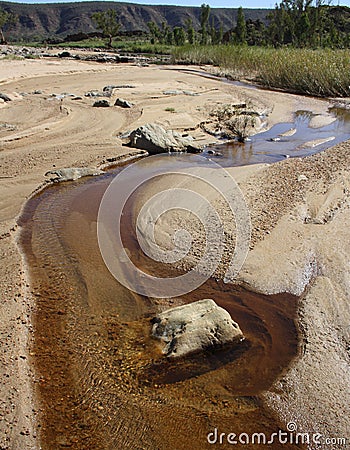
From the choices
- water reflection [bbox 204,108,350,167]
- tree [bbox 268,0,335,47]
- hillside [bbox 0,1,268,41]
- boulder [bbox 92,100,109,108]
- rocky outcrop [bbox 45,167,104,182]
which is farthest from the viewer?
hillside [bbox 0,1,268,41]

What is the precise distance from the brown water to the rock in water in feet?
0.27

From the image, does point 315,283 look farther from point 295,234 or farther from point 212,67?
point 212,67

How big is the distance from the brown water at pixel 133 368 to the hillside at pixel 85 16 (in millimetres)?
112597

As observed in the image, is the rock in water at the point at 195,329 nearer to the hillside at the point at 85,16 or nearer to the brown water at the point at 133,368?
the brown water at the point at 133,368

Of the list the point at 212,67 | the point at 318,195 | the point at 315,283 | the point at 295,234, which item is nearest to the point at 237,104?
the point at 318,195

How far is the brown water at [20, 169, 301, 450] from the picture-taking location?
2.65 m

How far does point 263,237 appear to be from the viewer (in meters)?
4.86

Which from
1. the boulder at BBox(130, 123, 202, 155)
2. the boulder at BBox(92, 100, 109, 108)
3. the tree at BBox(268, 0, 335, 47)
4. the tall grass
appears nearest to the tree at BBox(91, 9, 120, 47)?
the tree at BBox(268, 0, 335, 47)

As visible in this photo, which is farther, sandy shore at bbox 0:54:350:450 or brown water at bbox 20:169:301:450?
sandy shore at bbox 0:54:350:450

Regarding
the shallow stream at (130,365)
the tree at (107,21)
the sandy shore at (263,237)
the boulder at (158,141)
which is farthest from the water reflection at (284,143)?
the tree at (107,21)

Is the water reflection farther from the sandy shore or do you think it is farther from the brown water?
the brown water

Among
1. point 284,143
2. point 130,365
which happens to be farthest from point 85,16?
point 130,365

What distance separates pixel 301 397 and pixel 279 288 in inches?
51.7

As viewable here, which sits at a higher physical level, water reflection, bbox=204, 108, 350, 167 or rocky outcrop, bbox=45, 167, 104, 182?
rocky outcrop, bbox=45, 167, 104, 182
